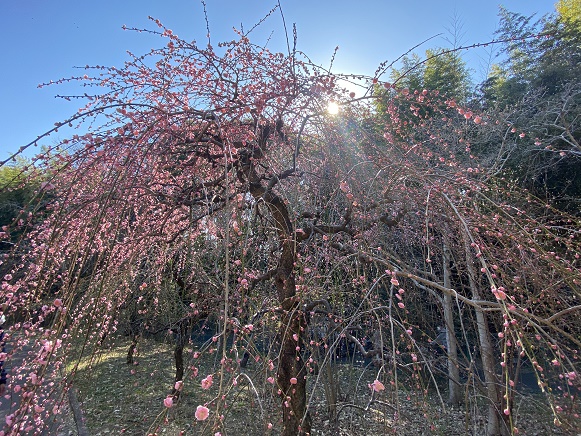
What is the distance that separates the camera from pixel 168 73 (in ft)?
6.93

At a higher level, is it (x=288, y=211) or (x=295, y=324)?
(x=288, y=211)

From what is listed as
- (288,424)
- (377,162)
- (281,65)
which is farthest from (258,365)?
(281,65)

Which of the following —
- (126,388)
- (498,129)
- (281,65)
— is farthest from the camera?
(126,388)

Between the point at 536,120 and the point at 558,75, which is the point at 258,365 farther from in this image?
the point at 558,75

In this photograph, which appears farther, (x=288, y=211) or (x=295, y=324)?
(x=295, y=324)

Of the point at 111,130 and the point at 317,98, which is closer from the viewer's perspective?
the point at 111,130

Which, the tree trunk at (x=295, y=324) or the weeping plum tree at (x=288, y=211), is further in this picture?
the tree trunk at (x=295, y=324)

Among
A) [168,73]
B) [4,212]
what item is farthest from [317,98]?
[4,212]

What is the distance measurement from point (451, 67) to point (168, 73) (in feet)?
22.8

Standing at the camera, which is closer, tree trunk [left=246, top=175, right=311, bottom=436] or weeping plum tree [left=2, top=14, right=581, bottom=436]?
weeping plum tree [left=2, top=14, right=581, bottom=436]

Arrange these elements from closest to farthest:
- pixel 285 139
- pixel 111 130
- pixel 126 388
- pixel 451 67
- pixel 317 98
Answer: pixel 111 130, pixel 317 98, pixel 285 139, pixel 126 388, pixel 451 67

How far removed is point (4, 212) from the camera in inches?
328

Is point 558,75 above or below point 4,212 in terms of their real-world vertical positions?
above

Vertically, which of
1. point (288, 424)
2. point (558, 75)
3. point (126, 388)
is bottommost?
point (126, 388)
